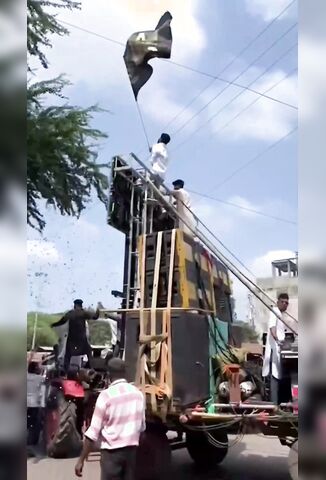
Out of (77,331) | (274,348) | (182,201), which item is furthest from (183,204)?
(77,331)

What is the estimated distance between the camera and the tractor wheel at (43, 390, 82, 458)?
5.69m

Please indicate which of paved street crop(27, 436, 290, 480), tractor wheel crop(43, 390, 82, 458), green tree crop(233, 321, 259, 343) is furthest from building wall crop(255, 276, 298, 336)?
tractor wheel crop(43, 390, 82, 458)

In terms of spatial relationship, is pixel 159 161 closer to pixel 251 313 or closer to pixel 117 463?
pixel 251 313

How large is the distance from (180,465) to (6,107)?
443 cm

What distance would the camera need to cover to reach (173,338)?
4.55 meters

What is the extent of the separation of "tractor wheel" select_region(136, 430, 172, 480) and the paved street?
369mm

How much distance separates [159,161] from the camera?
5.23 m

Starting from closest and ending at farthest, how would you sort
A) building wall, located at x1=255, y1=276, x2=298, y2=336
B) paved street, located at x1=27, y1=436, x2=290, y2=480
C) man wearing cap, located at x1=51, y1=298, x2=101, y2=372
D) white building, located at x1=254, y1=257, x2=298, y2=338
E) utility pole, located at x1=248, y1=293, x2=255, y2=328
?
white building, located at x1=254, y1=257, x2=298, y2=338
building wall, located at x1=255, y1=276, x2=298, y2=336
paved street, located at x1=27, y1=436, x2=290, y2=480
utility pole, located at x1=248, y1=293, x2=255, y2=328
man wearing cap, located at x1=51, y1=298, x2=101, y2=372

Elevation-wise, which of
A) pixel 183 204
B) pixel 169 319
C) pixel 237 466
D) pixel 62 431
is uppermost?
pixel 183 204

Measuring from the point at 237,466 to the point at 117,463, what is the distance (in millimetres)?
2830

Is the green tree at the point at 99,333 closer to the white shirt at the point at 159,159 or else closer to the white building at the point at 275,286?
the white building at the point at 275,286

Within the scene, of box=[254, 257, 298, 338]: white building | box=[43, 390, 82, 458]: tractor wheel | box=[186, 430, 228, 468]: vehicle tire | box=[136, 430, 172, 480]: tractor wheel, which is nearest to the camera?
box=[254, 257, 298, 338]: white building

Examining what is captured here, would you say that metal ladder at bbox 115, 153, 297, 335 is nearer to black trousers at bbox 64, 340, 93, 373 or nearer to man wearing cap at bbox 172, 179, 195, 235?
man wearing cap at bbox 172, 179, 195, 235

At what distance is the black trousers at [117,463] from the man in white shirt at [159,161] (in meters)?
2.18
